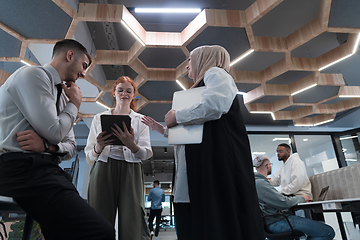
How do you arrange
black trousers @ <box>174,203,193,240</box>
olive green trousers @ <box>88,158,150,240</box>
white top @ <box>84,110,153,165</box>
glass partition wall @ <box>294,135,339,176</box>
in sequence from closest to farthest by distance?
black trousers @ <box>174,203,193,240</box> → olive green trousers @ <box>88,158,150,240</box> → white top @ <box>84,110,153,165</box> → glass partition wall @ <box>294,135,339,176</box>

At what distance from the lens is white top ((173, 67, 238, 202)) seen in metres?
1.12

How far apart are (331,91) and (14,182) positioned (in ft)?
18.6

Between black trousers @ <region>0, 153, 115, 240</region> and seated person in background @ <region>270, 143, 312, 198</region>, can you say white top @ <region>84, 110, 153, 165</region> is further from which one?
seated person in background @ <region>270, 143, 312, 198</region>

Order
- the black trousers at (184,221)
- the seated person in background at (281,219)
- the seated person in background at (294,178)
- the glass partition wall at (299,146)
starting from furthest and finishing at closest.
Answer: the glass partition wall at (299,146) → the seated person in background at (294,178) → the seated person in background at (281,219) → the black trousers at (184,221)

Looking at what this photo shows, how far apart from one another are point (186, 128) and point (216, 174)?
0.27 m

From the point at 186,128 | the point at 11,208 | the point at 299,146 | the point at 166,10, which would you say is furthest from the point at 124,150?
the point at 299,146

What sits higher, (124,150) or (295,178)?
(124,150)

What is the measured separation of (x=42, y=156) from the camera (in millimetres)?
962

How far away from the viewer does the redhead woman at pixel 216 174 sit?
1007 mm

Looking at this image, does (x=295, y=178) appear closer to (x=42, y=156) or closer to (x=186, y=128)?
(x=186, y=128)

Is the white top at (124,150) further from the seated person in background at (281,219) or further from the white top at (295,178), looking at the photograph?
the white top at (295,178)

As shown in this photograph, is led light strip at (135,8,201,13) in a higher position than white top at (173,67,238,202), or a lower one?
higher

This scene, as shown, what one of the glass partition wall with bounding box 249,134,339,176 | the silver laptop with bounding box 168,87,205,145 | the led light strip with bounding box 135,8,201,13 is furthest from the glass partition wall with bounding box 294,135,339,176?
the silver laptop with bounding box 168,87,205,145

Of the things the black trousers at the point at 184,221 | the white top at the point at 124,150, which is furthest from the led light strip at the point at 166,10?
the black trousers at the point at 184,221
